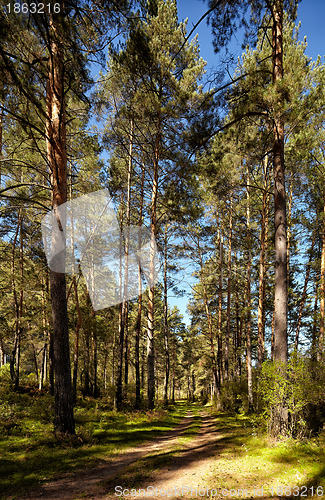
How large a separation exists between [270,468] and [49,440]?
5.10 meters

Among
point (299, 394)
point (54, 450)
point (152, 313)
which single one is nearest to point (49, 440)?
point (54, 450)

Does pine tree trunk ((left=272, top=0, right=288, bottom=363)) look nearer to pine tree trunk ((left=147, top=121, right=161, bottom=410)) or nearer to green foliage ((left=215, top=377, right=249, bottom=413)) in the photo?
pine tree trunk ((left=147, top=121, right=161, bottom=410))

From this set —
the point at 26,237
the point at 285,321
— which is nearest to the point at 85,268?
the point at 26,237

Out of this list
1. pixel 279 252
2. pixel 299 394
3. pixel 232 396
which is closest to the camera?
pixel 299 394

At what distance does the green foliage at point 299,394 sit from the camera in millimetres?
5391

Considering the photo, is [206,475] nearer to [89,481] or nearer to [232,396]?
[89,481]

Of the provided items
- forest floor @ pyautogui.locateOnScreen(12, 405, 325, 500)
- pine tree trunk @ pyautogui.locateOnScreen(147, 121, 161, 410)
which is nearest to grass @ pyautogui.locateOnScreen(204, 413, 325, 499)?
forest floor @ pyautogui.locateOnScreen(12, 405, 325, 500)

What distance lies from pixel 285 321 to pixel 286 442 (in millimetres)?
2597

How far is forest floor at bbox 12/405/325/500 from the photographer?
374 centimetres

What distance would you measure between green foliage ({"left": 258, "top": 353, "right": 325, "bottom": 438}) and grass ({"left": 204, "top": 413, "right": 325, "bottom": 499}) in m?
0.36

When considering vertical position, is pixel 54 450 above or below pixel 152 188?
below

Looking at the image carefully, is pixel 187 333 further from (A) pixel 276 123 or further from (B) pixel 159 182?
(A) pixel 276 123

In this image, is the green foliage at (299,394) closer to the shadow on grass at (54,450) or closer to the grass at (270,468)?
the grass at (270,468)

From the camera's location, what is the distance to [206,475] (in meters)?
4.43
